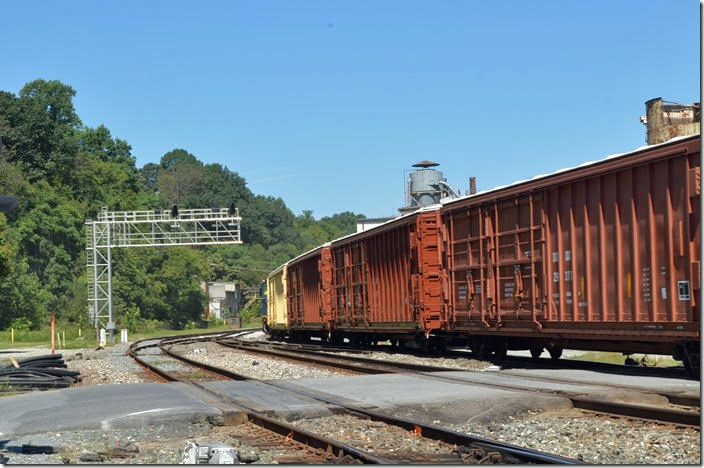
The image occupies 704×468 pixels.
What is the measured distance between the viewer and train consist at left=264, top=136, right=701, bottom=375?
14.4 meters

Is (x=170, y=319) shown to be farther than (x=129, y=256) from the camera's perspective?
Yes

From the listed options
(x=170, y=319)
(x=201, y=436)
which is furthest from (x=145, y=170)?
(x=201, y=436)

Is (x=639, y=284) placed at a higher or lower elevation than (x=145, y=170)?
lower

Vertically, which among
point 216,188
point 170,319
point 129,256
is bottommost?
point 170,319

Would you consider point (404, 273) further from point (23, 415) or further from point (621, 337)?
point (23, 415)

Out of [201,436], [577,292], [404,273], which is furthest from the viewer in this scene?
[404,273]

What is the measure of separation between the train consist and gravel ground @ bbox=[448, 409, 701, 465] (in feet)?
13.0

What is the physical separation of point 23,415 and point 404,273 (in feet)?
44.6

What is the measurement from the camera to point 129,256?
90.8 meters

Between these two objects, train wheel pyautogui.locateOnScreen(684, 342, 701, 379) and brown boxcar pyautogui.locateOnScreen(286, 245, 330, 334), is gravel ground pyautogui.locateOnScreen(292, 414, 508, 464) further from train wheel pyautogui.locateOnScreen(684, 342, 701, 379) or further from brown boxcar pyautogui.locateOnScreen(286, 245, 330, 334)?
brown boxcar pyautogui.locateOnScreen(286, 245, 330, 334)

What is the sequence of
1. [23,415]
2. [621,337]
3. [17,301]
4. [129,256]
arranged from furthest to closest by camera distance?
[129,256] → [17,301] → [621,337] → [23,415]

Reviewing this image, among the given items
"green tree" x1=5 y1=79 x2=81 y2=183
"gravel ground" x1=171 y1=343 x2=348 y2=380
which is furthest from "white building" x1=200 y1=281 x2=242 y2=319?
"gravel ground" x1=171 y1=343 x2=348 y2=380

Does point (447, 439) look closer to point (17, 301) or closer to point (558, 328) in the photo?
point (558, 328)

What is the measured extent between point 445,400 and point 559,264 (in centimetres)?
575
